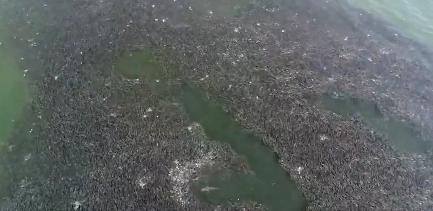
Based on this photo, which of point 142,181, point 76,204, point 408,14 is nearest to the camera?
point 76,204

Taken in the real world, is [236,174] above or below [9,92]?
below

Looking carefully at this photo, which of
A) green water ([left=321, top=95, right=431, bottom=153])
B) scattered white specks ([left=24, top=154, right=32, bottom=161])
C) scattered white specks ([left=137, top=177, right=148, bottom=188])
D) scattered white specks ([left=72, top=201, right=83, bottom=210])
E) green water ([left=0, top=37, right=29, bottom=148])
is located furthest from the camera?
green water ([left=321, top=95, right=431, bottom=153])

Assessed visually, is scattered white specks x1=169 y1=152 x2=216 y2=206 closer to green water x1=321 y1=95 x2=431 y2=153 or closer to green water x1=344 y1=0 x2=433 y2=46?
green water x1=321 y1=95 x2=431 y2=153

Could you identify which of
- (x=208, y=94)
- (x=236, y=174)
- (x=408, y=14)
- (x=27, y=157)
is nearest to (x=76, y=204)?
(x=27, y=157)

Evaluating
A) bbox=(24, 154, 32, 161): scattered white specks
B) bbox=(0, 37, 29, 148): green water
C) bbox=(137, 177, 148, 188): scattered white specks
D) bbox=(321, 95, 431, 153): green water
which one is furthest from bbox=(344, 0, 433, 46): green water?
bbox=(24, 154, 32, 161): scattered white specks

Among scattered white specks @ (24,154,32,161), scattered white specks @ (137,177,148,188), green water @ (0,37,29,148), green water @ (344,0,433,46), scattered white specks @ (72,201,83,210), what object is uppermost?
green water @ (344,0,433,46)

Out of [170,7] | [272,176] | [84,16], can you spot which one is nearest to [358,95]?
[272,176]

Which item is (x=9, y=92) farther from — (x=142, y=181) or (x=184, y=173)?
(x=184, y=173)

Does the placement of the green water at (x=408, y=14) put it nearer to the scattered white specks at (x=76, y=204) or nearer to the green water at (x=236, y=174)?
the green water at (x=236, y=174)
